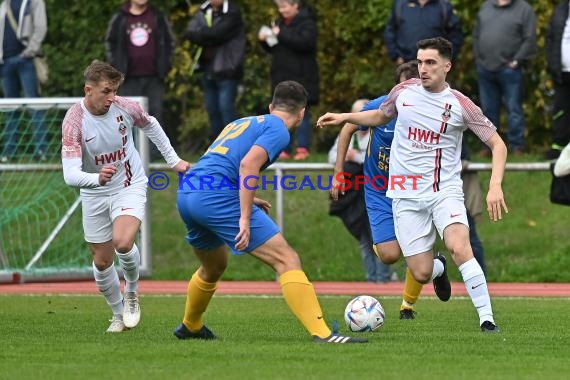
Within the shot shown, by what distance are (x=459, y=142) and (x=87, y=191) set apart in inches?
117

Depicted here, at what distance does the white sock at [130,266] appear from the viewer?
1148 cm

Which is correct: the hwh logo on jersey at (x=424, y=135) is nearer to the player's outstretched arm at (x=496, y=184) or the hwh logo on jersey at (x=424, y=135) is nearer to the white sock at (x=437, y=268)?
the player's outstretched arm at (x=496, y=184)

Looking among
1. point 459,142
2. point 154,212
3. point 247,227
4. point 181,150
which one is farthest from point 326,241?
point 247,227

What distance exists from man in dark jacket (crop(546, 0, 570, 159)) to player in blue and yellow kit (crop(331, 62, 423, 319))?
5.34m

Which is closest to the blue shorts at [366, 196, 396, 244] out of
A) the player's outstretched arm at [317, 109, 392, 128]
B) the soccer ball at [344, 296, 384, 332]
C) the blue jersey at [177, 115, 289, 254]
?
the player's outstretched arm at [317, 109, 392, 128]

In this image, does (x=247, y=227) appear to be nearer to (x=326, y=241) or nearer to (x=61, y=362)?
(x=61, y=362)

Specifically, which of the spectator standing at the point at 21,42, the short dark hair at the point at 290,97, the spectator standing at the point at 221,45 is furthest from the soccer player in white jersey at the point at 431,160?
the spectator standing at the point at 21,42

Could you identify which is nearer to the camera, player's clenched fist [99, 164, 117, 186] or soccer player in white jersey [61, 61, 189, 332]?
player's clenched fist [99, 164, 117, 186]

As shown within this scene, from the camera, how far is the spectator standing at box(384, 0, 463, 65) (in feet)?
59.6

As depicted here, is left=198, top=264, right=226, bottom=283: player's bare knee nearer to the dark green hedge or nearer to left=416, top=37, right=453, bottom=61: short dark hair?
left=416, top=37, right=453, bottom=61: short dark hair

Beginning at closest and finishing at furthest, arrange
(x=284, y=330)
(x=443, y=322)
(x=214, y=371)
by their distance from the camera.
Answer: (x=214, y=371), (x=284, y=330), (x=443, y=322)

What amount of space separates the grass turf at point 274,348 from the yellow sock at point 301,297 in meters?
0.19

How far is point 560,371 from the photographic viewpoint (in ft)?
27.9

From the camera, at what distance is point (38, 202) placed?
1788cm
